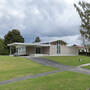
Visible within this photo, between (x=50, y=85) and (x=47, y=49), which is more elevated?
(x=47, y=49)

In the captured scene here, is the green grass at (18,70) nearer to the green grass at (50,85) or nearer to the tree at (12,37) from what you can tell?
the green grass at (50,85)

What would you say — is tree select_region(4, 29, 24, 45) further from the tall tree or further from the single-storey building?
the tall tree

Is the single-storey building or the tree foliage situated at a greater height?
the tree foliage

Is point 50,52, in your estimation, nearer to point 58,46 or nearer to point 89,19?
point 58,46

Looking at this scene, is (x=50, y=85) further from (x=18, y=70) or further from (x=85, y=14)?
(x=85, y=14)

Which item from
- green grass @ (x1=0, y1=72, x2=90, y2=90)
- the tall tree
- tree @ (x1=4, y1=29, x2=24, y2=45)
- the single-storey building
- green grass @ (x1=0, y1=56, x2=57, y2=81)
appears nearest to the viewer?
green grass @ (x1=0, y1=72, x2=90, y2=90)

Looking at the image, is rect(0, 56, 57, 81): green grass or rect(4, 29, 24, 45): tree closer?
rect(0, 56, 57, 81): green grass

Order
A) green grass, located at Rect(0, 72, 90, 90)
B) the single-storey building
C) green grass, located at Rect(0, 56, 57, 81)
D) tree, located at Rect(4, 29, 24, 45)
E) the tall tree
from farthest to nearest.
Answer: tree, located at Rect(4, 29, 24, 45) → the single-storey building → the tall tree → green grass, located at Rect(0, 56, 57, 81) → green grass, located at Rect(0, 72, 90, 90)

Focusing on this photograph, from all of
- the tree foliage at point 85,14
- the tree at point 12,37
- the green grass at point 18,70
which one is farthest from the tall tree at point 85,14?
the tree at point 12,37

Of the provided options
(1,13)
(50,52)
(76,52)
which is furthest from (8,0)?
(76,52)

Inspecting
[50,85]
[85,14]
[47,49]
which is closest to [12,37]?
[47,49]

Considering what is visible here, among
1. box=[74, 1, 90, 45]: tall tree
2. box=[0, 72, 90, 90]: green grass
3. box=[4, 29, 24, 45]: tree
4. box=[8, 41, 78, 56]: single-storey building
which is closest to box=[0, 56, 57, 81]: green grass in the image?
box=[0, 72, 90, 90]: green grass

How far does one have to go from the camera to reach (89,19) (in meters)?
17.8

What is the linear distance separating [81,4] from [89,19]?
10.1 ft
